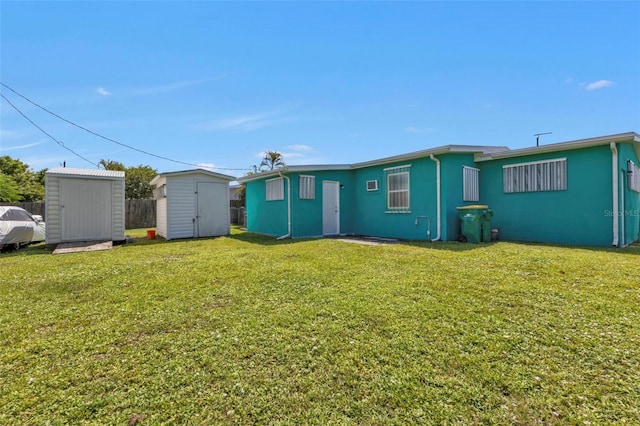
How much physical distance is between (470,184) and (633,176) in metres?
4.38

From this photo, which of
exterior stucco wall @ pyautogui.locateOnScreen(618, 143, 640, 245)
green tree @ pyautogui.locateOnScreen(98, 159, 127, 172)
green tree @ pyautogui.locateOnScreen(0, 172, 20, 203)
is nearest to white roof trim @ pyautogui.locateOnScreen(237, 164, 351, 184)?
exterior stucco wall @ pyautogui.locateOnScreen(618, 143, 640, 245)

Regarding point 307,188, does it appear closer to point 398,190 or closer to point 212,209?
point 398,190

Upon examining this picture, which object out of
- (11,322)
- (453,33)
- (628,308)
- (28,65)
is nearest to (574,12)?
(453,33)

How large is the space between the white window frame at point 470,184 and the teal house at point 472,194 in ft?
0.11

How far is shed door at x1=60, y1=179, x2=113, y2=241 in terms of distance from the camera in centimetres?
920

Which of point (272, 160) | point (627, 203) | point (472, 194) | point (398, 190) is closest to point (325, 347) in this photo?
point (398, 190)

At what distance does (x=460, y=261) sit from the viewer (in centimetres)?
575

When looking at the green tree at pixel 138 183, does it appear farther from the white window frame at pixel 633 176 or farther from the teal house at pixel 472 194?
the white window frame at pixel 633 176

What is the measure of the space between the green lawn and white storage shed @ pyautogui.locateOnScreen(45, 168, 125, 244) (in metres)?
5.18

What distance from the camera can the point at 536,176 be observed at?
8859 mm

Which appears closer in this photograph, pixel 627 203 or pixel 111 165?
pixel 627 203

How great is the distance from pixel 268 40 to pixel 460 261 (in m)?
8.70

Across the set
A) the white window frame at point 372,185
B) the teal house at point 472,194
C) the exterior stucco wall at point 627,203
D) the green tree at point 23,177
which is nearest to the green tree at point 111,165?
the green tree at point 23,177

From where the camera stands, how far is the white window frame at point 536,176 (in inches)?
330
